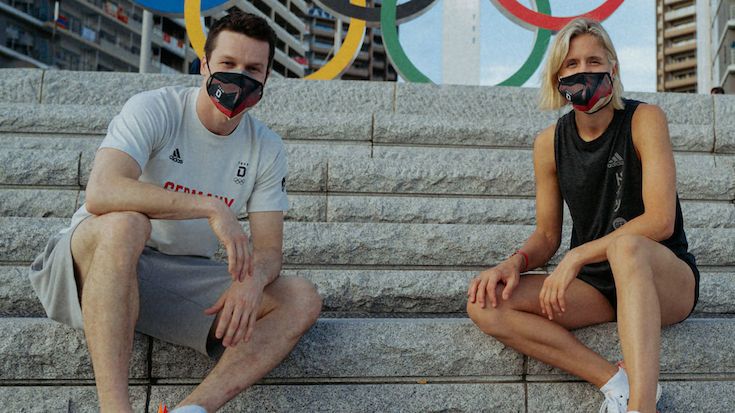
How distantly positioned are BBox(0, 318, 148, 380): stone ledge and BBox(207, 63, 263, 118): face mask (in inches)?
32.3

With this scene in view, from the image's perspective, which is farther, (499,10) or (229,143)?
(499,10)

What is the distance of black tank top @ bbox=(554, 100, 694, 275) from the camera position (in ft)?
7.53

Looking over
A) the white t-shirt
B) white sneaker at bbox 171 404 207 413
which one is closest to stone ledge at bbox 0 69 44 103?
the white t-shirt

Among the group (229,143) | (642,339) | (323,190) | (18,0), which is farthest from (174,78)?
(18,0)

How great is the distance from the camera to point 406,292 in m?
3.02

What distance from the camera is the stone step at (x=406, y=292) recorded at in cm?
297

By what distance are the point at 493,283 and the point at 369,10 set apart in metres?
5.66

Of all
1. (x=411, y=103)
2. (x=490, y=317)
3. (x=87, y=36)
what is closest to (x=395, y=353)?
(x=490, y=317)

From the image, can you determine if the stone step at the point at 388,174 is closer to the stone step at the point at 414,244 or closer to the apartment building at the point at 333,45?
the stone step at the point at 414,244

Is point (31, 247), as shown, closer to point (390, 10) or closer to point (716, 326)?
point (716, 326)

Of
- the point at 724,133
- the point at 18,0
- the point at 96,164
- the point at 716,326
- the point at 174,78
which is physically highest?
the point at 18,0

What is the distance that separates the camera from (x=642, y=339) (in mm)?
1917

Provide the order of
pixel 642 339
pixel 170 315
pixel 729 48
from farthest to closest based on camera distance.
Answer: pixel 729 48 → pixel 170 315 → pixel 642 339

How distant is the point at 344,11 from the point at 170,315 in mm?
5803
